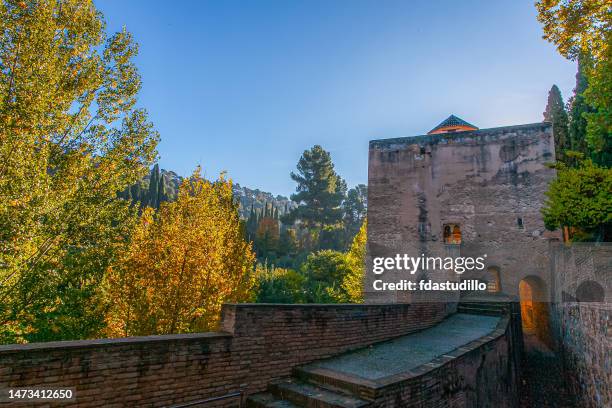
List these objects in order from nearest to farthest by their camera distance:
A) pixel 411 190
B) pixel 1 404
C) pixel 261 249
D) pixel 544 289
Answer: pixel 1 404 → pixel 544 289 → pixel 411 190 → pixel 261 249

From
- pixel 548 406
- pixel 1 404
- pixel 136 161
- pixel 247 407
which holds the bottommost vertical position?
pixel 548 406

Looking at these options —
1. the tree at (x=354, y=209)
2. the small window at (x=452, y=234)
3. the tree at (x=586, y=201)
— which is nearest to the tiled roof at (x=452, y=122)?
the small window at (x=452, y=234)

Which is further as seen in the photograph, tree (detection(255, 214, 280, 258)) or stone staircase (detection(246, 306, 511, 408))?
tree (detection(255, 214, 280, 258))

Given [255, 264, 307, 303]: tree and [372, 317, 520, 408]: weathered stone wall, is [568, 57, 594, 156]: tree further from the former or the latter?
[255, 264, 307, 303]: tree

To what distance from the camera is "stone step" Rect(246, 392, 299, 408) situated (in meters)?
4.66

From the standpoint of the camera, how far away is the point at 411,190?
55.3 ft

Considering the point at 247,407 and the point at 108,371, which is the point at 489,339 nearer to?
the point at 247,407

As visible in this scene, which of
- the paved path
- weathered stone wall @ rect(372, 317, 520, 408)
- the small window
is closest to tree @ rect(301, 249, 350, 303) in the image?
the small window

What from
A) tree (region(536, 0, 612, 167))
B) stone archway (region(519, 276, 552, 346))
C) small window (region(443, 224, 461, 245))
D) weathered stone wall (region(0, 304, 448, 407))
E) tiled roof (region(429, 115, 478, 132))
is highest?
tiled roof (region(429, 115, 478, 132))

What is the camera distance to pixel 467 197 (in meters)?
16.0

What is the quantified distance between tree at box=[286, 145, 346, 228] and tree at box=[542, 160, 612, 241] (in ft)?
117

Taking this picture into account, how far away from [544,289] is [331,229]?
3164 cm

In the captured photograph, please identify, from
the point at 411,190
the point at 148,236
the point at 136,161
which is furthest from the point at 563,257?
the point at 136,161

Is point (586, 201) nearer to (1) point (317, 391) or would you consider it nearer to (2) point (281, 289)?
(1) point (317, 391)
